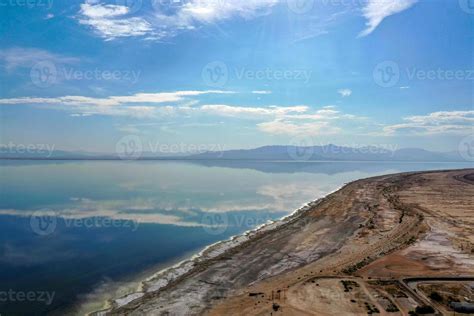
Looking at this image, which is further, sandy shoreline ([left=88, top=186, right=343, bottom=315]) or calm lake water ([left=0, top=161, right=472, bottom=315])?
calm lake water ([left=0, top=161, right=472, bottom=315])

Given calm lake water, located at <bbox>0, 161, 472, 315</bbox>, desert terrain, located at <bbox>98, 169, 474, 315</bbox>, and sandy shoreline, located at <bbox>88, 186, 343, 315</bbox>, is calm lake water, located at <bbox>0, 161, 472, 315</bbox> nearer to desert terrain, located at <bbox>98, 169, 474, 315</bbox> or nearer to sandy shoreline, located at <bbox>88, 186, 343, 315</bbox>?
sandy shoreline, located at <bbox>88, 186, 343, 315</bbox>

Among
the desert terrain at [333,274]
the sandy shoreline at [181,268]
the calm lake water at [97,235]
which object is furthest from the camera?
the calm lake water at [97,235]

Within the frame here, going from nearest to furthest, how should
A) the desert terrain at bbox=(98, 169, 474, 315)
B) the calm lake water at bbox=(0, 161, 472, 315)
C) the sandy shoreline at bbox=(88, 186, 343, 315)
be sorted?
1. the desert terrain at bbox=(98, 169, 474, 315)
2. the sandy shoreline at bbox=(88, 186, 343, 315)
3. the calm lake water at bbox=(0, 161, 472, 315)

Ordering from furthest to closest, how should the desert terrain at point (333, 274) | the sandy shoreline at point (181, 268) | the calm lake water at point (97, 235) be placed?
the calm lake water at point (97, 235) < the sandy shoreline at point (181, 268) < the desert terrain at point (333, 274)

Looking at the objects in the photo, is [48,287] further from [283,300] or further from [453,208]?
[453,208]

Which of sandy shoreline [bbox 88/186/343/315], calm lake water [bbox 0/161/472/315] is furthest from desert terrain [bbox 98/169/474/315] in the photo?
calm lake water [bbox 0/161/472/315]

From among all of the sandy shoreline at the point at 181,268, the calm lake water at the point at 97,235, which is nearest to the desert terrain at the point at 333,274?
the sandy shoreline at the point at 181,268

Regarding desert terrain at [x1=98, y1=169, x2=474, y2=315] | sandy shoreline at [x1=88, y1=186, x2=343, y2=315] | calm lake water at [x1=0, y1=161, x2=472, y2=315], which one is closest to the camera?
desert terrain at [x1=98, y1=169, x2=474, y2=315]

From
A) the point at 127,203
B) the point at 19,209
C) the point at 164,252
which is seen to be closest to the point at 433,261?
the point at 164,252

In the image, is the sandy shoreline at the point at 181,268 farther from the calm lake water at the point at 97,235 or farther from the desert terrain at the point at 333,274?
the calm lake water at the point at 97,235
